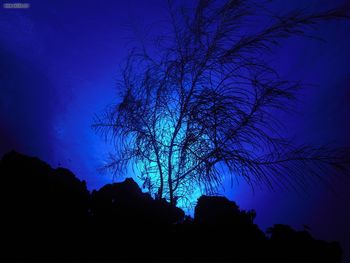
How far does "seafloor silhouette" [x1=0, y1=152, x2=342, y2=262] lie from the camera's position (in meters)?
1.86

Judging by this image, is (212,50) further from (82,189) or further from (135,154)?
(82,189)

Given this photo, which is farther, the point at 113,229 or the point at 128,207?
the point at 128,207

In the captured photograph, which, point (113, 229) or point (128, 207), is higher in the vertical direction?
point (128, 207)

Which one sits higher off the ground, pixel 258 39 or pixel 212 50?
pixel 212 50

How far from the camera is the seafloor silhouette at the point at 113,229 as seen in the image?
6.09 feet

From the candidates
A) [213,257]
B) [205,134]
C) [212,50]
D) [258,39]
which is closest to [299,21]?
[258,39]

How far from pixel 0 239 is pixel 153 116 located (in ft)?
9.65

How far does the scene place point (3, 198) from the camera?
6.58 ft

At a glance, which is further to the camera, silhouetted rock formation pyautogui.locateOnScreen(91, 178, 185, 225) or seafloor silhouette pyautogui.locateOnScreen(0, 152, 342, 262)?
silhouetted rock formation pyautogui.locateOnScreen(91, 178, 185, 225)

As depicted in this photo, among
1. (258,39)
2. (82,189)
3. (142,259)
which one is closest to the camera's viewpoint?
(142,259)

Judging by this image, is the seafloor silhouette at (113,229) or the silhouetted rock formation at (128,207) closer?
the seafloor silhouette at (113,229)

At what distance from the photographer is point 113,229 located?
218 centimetres

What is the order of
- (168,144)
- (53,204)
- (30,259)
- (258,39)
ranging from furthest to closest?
(168,144)
(258,39)
(53,204)
(30,259)

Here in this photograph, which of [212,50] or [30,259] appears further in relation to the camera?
[212,50]
